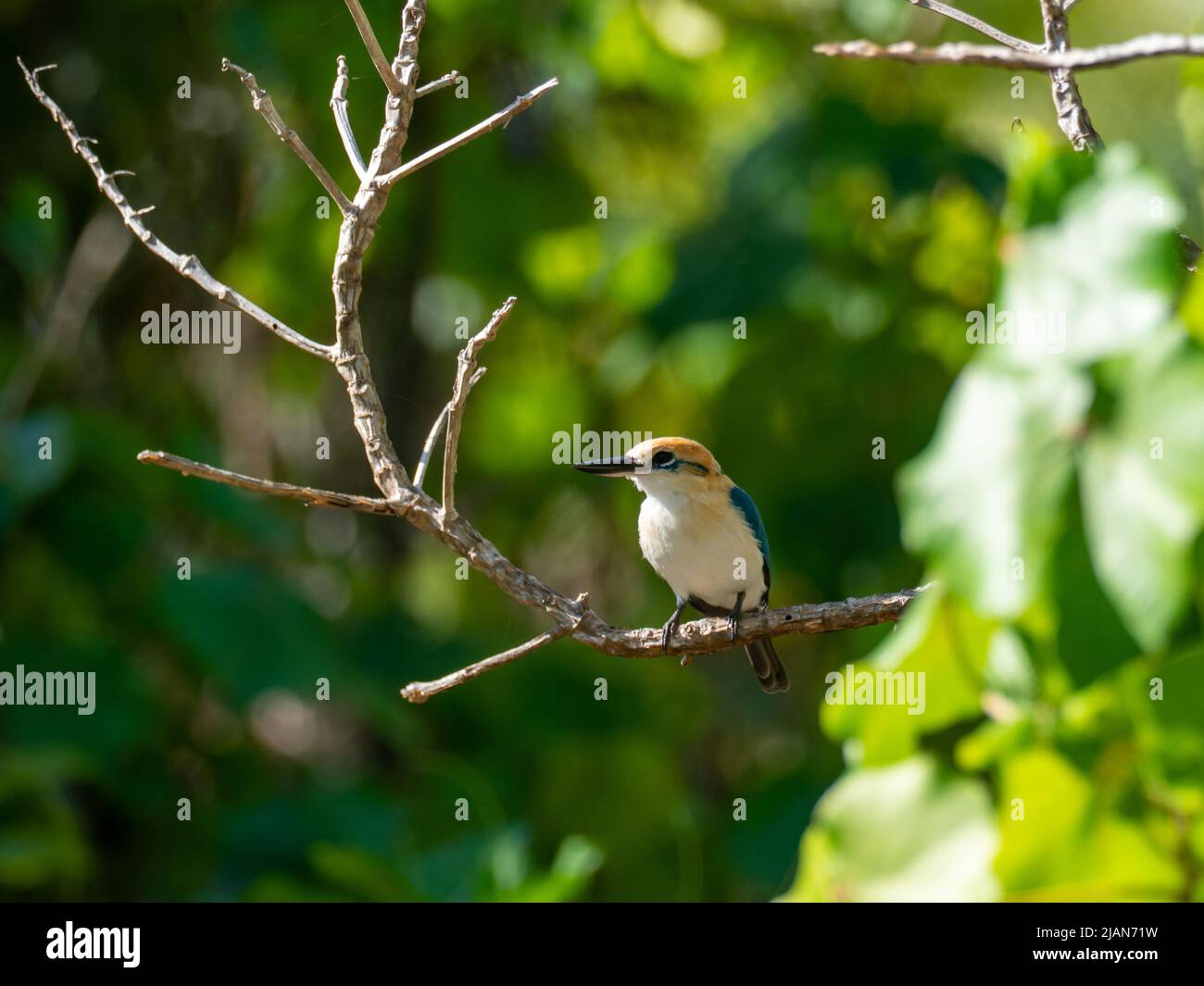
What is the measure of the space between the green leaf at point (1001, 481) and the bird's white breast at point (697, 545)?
215cm

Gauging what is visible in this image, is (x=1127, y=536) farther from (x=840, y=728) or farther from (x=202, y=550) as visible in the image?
(x=202, y=550)

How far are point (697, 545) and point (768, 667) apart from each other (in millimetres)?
874

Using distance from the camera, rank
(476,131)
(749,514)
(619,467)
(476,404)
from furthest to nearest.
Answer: (476,404) → (749,514) → (619,467) → (476,131)

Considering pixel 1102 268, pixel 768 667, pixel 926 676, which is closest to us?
pixel 1102 268

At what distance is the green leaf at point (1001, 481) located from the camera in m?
1.30

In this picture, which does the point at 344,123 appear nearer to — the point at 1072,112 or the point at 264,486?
the point at 264,486

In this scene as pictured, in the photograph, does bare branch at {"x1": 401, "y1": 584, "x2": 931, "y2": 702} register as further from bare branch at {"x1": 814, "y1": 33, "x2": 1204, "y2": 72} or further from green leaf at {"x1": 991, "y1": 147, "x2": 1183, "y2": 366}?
bare branch at {"x1": 814, "y1": 33, "x2": 1204, "y2": 72}

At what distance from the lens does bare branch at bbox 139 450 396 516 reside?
175 cm

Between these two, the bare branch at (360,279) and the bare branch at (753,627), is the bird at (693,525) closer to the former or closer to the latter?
the bare branch at (753,627)

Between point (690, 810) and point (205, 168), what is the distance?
4.16 metres

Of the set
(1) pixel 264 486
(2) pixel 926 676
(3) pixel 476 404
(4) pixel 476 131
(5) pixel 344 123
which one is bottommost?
(2) pixel 926 676

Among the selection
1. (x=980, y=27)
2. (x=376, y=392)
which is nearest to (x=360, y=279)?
(x=376, y=392)

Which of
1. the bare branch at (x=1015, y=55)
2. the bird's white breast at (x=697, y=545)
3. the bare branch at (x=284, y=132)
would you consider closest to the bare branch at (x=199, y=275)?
the bare branch at (x=284, y=132)

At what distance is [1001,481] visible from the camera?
132cm
